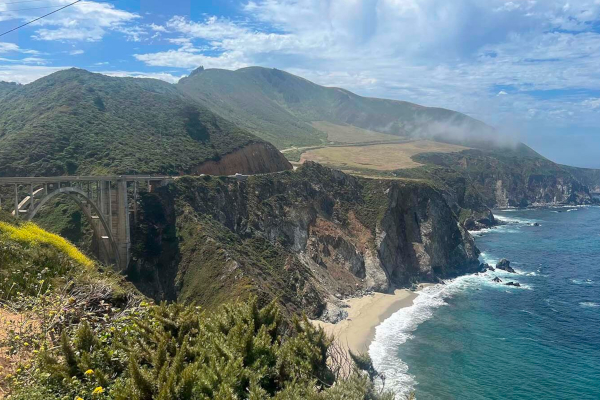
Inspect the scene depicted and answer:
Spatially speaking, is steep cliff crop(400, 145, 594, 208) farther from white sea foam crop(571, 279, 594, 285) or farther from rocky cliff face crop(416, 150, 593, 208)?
white sea foam crop(571, 279, 594, 285)

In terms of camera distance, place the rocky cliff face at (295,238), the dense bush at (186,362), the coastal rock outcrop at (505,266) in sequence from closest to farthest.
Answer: the dense bush at (186,362) < the rocky cliff face at (295,238) < the coastal rock outcrop at (505,266)

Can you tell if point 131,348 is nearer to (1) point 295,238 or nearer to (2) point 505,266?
(1) point 295,238

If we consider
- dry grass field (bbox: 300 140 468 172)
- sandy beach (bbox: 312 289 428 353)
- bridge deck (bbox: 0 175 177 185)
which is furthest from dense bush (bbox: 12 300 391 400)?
dry grass field (bbox: 300 140 468 172)

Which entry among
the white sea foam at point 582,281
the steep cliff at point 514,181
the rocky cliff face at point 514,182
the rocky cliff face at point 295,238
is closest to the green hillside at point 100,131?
the rocky cliff face at point 295,238

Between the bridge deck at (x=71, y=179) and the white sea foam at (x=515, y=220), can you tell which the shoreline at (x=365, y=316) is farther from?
the white sea foam at (x=515, y=220)

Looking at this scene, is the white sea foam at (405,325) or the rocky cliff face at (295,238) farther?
the rocky cliff face at (295,238)

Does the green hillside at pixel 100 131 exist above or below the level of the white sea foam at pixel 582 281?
above

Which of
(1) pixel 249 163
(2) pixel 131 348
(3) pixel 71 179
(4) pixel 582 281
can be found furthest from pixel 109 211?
(4) pixel 582 281

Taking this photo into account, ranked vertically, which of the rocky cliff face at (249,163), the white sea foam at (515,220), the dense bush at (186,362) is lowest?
the white sea foam at (515,220)

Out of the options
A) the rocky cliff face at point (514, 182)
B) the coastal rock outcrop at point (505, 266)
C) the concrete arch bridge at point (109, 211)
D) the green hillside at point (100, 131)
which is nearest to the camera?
the concrete arch bridge at point (109, 211)
